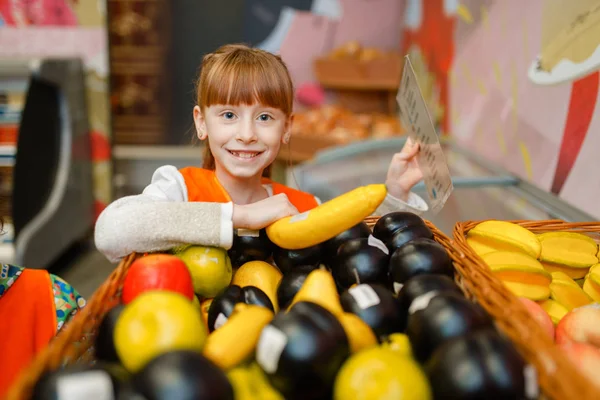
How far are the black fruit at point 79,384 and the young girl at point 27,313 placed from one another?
674 mm

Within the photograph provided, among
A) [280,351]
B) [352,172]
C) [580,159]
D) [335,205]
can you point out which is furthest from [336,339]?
[352,172]

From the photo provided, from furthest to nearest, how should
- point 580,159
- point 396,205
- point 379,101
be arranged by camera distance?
point 379,101 → point 580,159 → point 396,205

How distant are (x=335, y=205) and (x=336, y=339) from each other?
0.36 metres

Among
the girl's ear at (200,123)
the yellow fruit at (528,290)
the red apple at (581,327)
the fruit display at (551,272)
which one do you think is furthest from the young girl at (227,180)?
the red apple at (581,327)

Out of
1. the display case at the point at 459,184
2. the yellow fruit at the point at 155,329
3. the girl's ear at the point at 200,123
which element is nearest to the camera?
the yellow fruit at the point at 155,329

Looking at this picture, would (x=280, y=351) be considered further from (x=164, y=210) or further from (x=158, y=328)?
(x=164, y=210)

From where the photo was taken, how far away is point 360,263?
994 millimetres

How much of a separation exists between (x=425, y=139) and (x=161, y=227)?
660mm

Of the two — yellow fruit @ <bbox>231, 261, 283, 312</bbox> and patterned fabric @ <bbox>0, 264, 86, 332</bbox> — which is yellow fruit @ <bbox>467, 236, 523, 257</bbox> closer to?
yellow fruit @ <bbox>231, 261, 283, 312</bbox>

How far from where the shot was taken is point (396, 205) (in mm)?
1470

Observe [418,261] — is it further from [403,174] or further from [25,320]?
[25,320]

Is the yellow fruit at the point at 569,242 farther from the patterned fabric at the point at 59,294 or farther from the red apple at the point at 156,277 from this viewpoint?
the patterned fabric at the point at 59,294

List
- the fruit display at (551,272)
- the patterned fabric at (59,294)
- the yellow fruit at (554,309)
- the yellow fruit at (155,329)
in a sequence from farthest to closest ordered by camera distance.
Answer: the patterned fabric at (59,294), the yellow fruit at (554,309), the fruit display at (551,272), the yellow fruit at (155,329)

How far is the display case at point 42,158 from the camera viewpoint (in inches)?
Answer: 117
